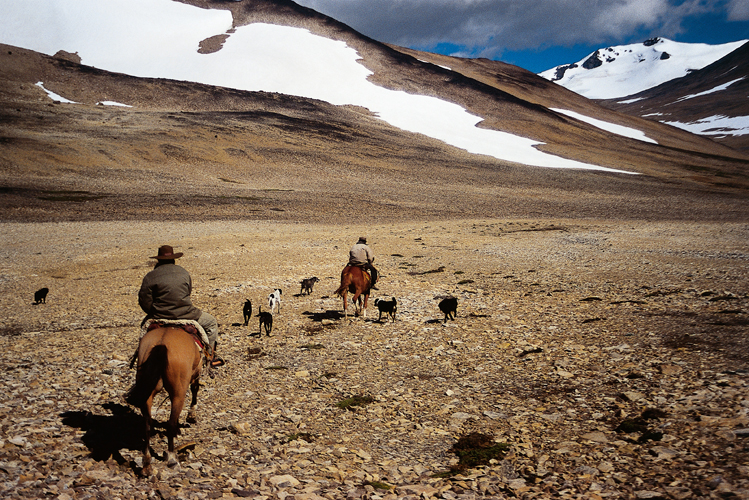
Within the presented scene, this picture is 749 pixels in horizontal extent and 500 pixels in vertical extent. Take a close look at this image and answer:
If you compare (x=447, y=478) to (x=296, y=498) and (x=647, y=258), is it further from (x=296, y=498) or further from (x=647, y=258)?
(x=647, y=258)

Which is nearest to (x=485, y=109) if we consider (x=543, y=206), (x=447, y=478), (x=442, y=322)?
(x=543, y=206)

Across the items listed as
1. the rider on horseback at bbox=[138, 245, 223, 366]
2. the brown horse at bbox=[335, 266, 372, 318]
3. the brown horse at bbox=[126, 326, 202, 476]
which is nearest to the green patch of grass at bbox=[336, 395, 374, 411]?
the brown horse at bbox=[126, 326, 202, 476]

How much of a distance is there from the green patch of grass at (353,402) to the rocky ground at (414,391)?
47mm

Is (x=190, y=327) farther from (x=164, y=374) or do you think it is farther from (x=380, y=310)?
(x=380, y=310)

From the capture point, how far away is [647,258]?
88.6 ft

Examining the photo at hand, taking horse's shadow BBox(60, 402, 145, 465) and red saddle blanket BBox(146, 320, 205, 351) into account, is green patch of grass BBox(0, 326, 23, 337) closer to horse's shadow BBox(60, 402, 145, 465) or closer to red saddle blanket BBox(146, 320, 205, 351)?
horse's shadow BBox(60, 402, 145, 465)

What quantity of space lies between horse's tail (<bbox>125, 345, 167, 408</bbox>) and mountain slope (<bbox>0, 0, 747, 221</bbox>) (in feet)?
147

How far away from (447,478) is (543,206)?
60.7 meters

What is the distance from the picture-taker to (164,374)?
299 inches

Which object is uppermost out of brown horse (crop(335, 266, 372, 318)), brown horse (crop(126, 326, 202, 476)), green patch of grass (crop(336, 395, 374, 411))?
brown horse (crop(335, 266, 372, 318))

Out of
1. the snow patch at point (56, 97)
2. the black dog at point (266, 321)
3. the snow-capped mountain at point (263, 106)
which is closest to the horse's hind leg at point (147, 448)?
the black dog at point (266, 321)

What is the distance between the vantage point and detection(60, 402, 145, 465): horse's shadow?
7672 mm

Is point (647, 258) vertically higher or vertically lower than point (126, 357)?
higher

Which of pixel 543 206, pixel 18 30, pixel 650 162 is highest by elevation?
pixel 18 30
